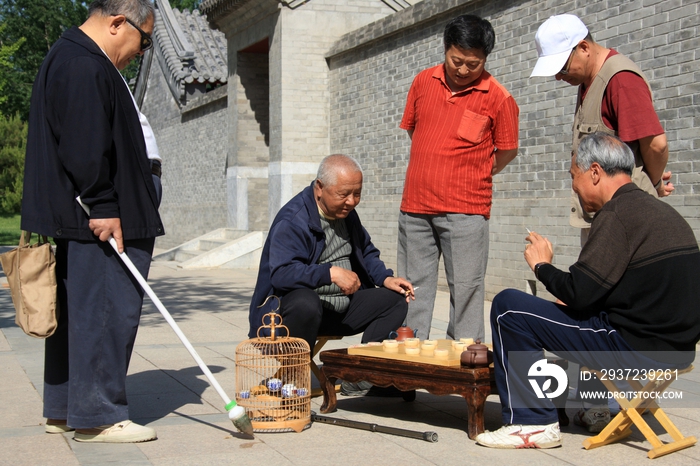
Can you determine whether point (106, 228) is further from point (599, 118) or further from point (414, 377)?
point (599, 118)

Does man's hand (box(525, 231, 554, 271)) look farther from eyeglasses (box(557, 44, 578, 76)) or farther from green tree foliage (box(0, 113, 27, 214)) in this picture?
green tree foliage (box(0, 113, 27, 214))

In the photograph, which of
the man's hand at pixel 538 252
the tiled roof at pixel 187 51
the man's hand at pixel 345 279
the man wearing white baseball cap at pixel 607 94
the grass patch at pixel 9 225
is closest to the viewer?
the man's hand at pixel 538 252

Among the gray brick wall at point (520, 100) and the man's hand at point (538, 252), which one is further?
the gray brick wall at point (520, 100)

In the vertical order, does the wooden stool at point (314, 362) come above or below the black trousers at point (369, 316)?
below

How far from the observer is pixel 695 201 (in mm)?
7191

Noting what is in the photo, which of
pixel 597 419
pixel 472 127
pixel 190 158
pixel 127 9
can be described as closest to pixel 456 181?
pixel 472 127

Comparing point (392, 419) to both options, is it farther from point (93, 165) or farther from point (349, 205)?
point (93, 165)

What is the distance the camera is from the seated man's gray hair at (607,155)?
388 centimetres

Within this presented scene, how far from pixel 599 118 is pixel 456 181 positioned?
3.06 ft

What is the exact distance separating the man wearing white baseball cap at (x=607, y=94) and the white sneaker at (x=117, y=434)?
241 cm

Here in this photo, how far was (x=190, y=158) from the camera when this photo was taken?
859 inches

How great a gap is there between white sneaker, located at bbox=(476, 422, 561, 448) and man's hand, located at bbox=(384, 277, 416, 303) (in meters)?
1.22

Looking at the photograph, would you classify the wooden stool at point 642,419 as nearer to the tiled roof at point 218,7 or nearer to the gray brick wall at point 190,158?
the tiled roof at point 218,7

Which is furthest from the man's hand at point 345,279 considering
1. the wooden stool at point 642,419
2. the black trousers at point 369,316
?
the wooden stool at point 642,419
